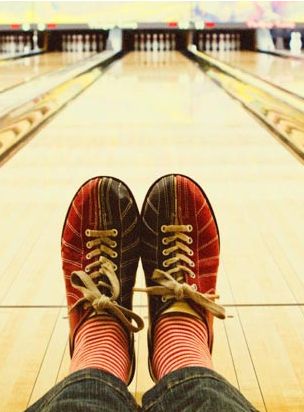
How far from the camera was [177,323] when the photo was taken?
38.7 inches

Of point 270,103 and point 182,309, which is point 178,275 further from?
point 270,103

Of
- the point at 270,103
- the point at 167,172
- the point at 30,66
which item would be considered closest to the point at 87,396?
the point at 167,172

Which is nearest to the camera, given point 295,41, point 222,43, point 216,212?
point 216,212

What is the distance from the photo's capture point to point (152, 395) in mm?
734

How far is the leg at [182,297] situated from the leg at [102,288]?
36 mm

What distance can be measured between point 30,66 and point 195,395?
201 inches

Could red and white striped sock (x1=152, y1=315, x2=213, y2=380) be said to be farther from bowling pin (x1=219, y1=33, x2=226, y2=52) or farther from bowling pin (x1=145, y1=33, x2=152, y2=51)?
bowling pin (x1=145, y1=33, x2=152, y2=51)

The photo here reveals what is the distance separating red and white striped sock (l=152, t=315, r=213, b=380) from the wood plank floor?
0.18ft

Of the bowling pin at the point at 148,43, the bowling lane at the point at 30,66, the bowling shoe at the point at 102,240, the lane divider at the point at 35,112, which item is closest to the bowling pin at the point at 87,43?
the bowling lane at the point at 30,66

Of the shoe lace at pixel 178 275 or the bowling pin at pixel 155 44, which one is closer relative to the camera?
the shoe lace at pixel 178 275

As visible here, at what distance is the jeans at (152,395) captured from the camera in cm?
68

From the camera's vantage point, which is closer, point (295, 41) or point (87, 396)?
point (87, 396)

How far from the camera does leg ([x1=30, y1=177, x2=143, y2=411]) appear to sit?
0.76 meters

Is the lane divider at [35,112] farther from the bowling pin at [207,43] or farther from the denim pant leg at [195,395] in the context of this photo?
the bowling pin at [207,43]
